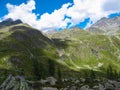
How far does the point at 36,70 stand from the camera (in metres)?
133

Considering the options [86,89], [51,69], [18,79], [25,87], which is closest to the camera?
[25,87]

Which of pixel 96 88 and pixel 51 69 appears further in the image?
pixel 51 69

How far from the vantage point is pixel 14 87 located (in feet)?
165

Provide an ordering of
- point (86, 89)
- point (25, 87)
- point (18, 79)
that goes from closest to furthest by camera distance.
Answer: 1. point (25, 87)
2. point (18, 79)
3. point (86, 89)

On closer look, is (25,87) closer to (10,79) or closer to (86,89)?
(10,79)

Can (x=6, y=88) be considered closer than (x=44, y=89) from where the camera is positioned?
Yes

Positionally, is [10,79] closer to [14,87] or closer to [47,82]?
[14,87]

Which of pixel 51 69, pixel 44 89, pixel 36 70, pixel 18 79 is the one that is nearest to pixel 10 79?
pixel 18 79

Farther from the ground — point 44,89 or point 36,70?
point 36,70

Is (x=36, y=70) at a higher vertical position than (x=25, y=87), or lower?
higher

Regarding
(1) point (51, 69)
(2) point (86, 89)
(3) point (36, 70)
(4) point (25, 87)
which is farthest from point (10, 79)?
(1) point (51, 69)

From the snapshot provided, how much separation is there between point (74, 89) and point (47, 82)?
55.3ft

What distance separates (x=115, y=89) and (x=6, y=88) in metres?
43.3

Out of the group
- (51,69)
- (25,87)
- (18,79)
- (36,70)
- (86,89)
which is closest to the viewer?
(25,87)
